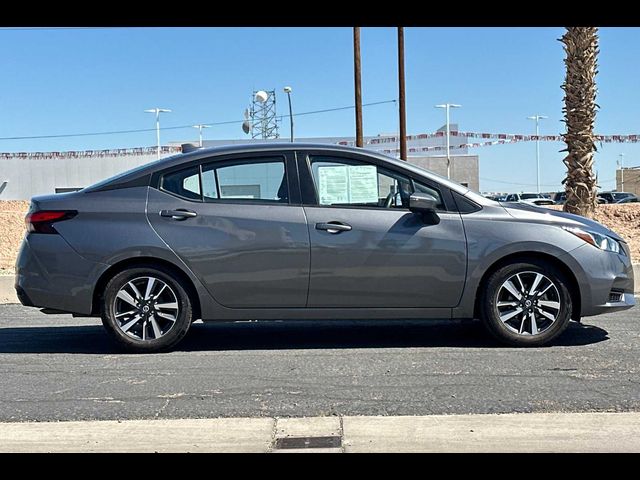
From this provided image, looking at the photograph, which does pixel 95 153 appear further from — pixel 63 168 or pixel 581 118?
pixel 581 118

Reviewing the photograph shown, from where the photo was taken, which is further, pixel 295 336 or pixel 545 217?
pixel 295 336

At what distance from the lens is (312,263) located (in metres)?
5.56

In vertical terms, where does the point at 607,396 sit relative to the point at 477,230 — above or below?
below

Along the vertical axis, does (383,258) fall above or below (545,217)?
below

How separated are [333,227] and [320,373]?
3.82 feet

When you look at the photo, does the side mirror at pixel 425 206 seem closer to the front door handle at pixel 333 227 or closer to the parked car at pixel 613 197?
the front door handle at pixel 333 227

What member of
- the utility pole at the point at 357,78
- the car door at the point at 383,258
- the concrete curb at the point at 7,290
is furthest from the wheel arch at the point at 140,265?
the utility pole at the point at 357,78

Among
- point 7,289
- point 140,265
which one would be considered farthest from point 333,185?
point 7,289

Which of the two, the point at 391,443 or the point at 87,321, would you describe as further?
the point at 87,321
